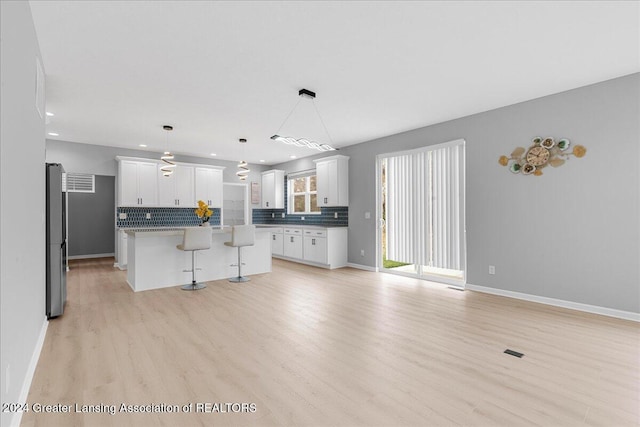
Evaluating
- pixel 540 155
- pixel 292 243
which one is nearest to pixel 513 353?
pixel 540 155

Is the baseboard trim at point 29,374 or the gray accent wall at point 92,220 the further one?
the gray accent wall at point 92,220

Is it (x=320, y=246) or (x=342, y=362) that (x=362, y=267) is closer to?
(x=320, y=246)

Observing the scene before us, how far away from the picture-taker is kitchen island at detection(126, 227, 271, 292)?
15.4ft

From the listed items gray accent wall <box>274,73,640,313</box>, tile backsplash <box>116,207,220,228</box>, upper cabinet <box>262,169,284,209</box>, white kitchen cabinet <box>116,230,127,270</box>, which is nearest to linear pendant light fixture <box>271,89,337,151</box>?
gray accent wall <box>274,73,640,313</box>

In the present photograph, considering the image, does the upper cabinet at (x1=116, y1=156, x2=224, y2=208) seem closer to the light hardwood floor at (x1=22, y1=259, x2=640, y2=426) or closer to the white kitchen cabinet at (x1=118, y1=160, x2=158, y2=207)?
the white kitchen cabinet at (x1=118, y1=160, x2=158, y2=207)

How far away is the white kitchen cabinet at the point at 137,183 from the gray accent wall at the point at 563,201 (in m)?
6.14

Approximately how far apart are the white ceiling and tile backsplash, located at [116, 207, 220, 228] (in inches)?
102

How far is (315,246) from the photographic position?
6930 millimetres

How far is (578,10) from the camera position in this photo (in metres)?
2.38

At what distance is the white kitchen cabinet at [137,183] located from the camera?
6.71 metres

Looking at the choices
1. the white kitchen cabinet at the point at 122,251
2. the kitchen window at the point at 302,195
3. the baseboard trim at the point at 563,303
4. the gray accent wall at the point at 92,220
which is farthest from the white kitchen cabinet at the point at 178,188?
the baseboard trim at the point at 563,303

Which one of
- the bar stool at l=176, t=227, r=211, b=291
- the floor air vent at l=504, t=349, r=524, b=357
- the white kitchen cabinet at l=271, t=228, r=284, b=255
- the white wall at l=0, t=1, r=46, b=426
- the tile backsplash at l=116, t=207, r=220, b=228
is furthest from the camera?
the white kitchen cabinet at l=271, t=228, r=284, b=255

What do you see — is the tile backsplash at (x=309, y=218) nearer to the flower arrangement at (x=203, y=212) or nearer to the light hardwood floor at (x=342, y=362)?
the flower arrangement at (x=203, y=212)

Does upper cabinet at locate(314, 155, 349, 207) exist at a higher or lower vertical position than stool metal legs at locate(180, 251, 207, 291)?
higher
